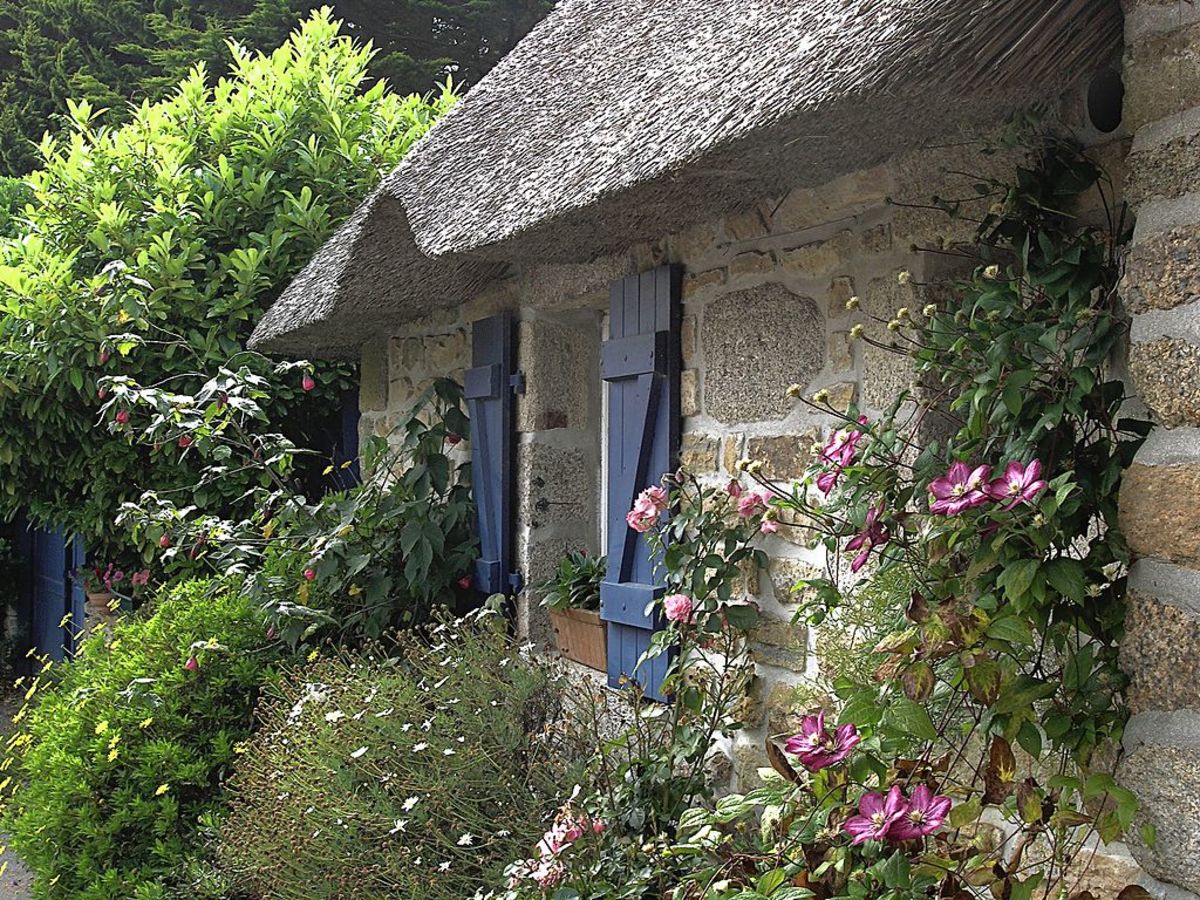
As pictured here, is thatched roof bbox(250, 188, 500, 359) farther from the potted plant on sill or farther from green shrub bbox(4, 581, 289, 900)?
green shrub bbox(4, 581, 289, 900)

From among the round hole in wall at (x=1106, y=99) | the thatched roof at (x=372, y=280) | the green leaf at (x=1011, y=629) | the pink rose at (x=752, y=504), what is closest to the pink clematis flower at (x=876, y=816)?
the green leaf at (x=1011, y=629)

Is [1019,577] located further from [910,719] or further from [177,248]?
[177,248]

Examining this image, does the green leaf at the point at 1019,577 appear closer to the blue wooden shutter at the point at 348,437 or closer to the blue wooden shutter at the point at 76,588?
the blue wooden shutter at the point at 348,437

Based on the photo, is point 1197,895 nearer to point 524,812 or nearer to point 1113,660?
point 1113,660

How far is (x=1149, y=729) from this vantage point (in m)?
1.60

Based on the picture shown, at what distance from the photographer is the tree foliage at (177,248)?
5.69m

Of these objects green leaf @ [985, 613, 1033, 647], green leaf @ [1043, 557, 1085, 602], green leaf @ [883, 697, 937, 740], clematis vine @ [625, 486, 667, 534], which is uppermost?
green leaf @ [1043, 557, 1085, 602]

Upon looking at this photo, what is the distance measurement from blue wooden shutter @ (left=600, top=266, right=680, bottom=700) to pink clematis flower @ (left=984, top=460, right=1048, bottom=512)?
1487 mm

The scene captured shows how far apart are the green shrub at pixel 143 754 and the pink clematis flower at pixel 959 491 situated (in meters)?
3.08

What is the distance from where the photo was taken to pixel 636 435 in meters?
3.26

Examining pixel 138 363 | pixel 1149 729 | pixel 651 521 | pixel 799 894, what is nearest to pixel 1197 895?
pixel 1149 729

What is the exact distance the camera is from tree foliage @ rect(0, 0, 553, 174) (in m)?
11.3

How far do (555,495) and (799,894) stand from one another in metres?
2.26

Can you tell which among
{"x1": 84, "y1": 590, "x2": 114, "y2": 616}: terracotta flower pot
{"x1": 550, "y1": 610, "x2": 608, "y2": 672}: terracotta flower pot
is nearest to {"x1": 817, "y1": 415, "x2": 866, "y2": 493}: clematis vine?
{"x1": 550, "y1": 610, "x2": 608, "y2": 672}: terracotta flower pot
